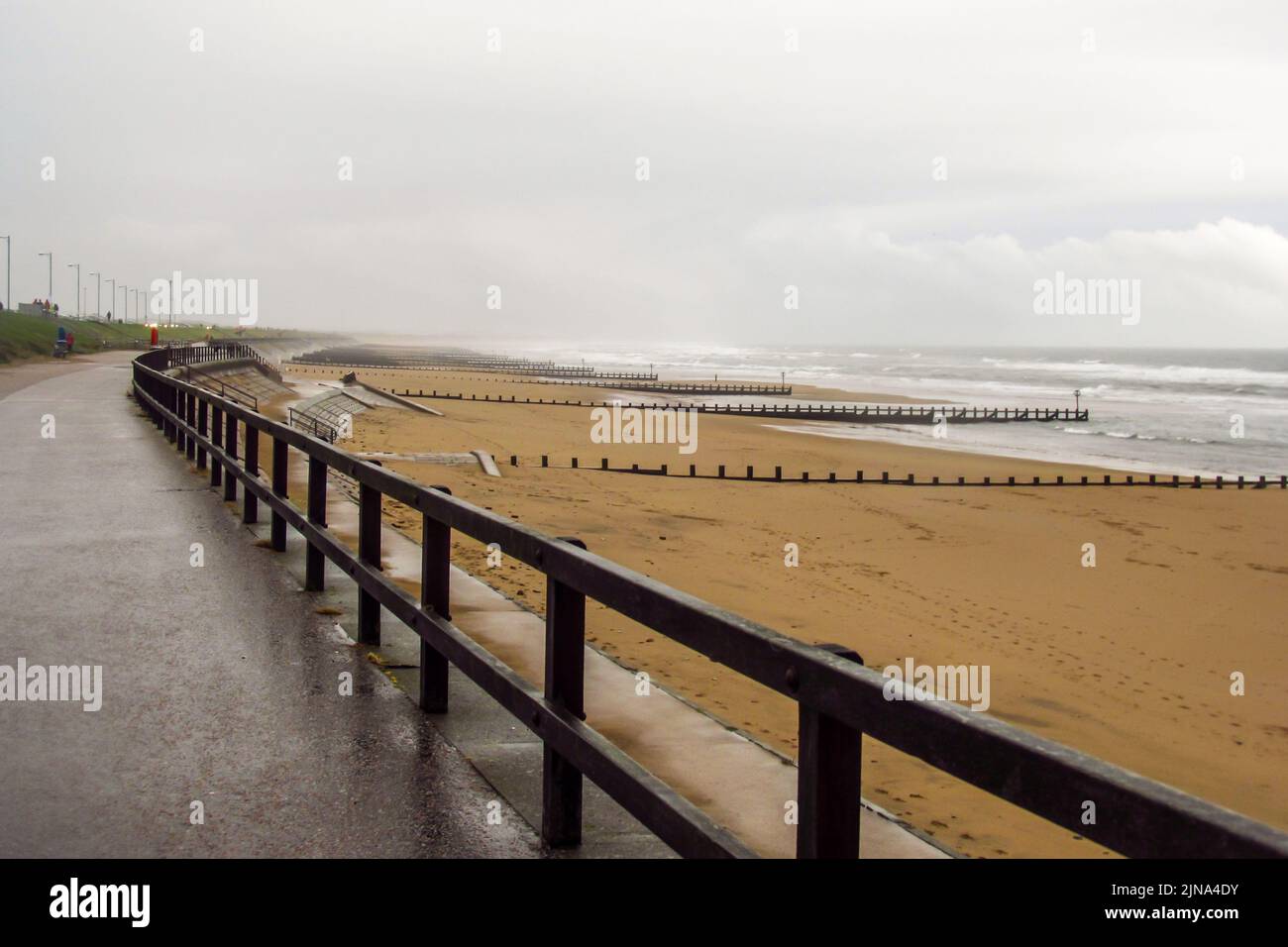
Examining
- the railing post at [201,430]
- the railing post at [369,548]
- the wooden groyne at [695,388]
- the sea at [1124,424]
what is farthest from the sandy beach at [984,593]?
the wooden groyne at [695,388]

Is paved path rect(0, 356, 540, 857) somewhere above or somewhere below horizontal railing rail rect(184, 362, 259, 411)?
below

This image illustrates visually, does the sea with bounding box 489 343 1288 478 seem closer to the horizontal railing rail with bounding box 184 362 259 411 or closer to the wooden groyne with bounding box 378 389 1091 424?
the wooden groyne with bounding box 378 389 1091 424

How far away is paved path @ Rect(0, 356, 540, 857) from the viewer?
4168mm

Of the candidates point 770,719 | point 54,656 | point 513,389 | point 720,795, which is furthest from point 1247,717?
point 513,389

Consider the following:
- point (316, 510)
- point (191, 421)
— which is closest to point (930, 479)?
point (191, 421)

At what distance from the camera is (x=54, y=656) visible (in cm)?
658

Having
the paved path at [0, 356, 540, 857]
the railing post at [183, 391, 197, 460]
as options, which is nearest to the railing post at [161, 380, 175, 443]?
the railing post at [183, 391, 197, 460]

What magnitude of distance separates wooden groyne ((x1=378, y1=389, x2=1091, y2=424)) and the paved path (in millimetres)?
53956

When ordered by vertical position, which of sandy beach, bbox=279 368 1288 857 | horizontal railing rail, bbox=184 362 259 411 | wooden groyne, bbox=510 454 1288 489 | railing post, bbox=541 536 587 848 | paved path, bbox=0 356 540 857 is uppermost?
horizontal railing rail, bbox=184 362 259 411

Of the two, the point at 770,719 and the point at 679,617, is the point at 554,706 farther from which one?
the point at 770,719

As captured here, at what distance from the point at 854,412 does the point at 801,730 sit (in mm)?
67732

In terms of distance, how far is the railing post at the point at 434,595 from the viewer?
555 cm

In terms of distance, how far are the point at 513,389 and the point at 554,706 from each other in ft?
260
